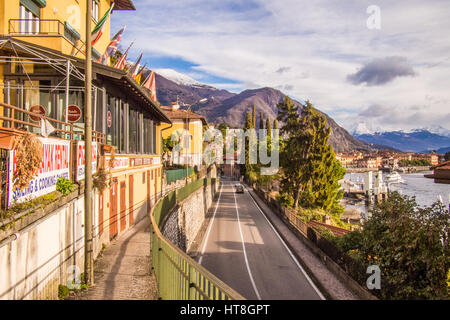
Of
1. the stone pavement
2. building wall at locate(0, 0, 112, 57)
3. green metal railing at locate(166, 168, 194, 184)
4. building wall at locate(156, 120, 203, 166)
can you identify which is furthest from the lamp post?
building wall at locate(156, 120, 203, 166)

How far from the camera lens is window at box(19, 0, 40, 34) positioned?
15125mm

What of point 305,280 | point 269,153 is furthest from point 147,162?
point 269,153

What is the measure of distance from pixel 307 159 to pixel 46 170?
35271 mm

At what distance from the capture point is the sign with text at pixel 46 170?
6.26 metres

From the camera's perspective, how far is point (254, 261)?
23.0 metres

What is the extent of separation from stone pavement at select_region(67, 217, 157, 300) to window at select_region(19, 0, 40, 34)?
10.4 meters

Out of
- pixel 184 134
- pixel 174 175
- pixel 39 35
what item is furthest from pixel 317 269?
pixel 184 134

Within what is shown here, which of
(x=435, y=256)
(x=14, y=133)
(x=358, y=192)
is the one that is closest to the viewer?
(x=14, y=133)

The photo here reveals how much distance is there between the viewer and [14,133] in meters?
6.62

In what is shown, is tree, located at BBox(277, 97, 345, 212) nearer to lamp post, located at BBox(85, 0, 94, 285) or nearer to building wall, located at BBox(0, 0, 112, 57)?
building wall, located at BBox(0, 0, 112, 57)

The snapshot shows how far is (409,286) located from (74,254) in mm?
11865

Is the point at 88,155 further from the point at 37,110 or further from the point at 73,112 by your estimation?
the point at 37,110
